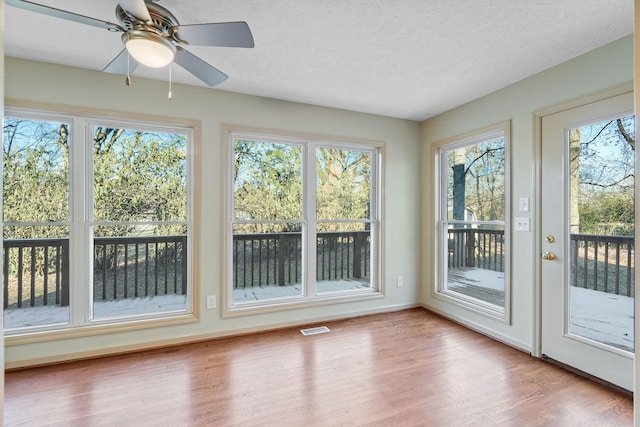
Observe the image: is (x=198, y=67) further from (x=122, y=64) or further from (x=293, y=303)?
(x=293, y=303)

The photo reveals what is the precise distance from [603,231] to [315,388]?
8.25 ft

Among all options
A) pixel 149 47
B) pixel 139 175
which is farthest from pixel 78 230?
pixel 149 47

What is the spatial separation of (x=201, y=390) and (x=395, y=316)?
7.82 feet

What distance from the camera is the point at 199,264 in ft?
10.2

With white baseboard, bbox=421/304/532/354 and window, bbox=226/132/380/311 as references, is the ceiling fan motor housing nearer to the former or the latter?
window, bbox=226/132/380/311

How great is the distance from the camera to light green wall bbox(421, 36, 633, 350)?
234cm

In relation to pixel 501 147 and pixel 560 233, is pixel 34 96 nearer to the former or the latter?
pixel 501 147

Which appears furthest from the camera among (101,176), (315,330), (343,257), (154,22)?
(343,257)

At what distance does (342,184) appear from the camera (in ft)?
12.7

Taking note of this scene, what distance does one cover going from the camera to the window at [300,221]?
3.40 meters

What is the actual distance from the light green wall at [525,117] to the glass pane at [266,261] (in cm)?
197

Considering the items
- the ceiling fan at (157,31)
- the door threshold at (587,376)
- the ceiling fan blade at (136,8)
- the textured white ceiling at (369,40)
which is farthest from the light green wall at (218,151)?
the door threshold at (587,376)

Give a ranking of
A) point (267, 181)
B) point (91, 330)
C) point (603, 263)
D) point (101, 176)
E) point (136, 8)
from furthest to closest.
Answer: point (267, 181) < point (101, 176) < point (91, 330) < point (603, 263) < point (136, 8)

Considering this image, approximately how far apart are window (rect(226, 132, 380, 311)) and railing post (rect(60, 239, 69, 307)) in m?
1.39
